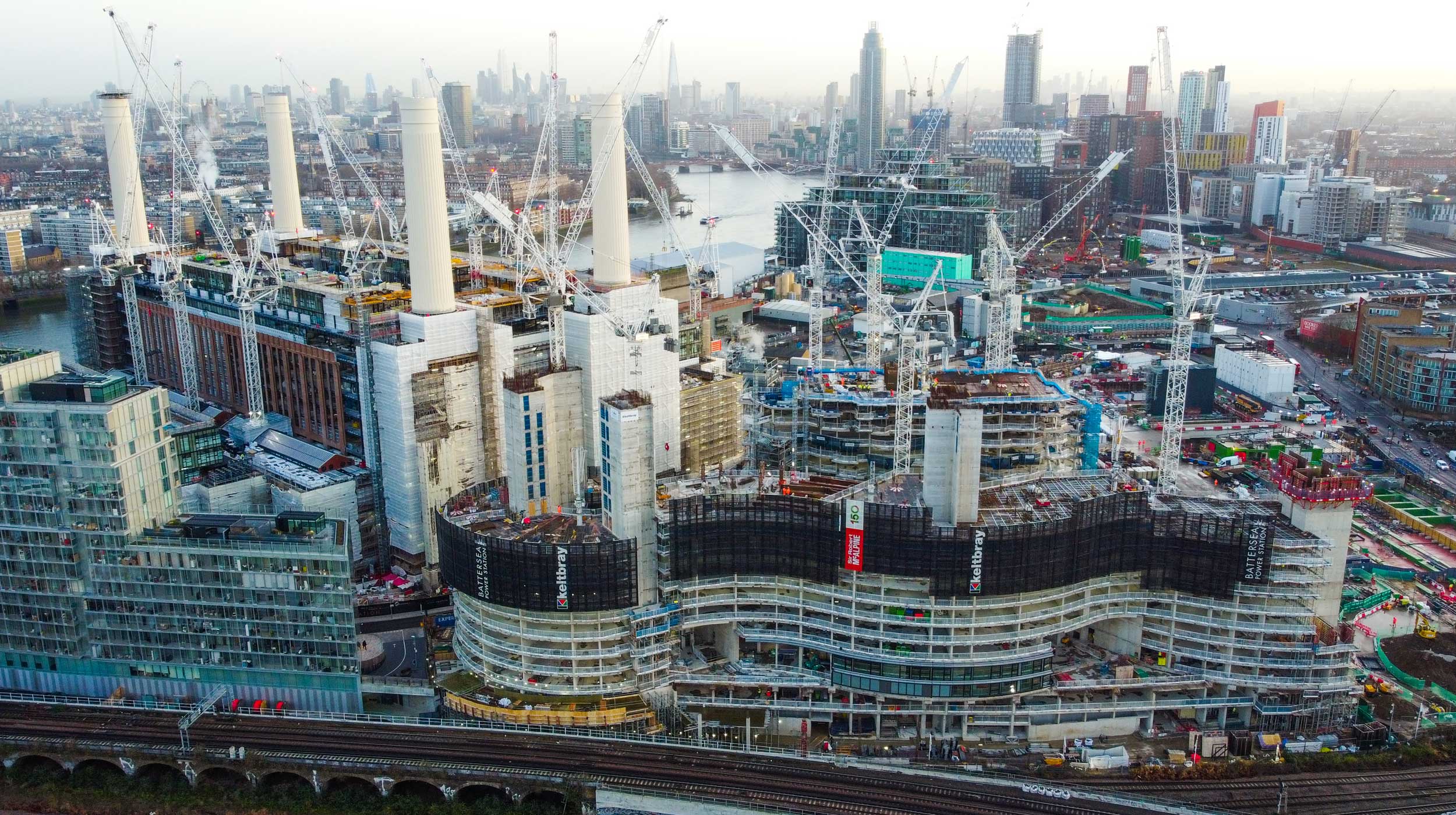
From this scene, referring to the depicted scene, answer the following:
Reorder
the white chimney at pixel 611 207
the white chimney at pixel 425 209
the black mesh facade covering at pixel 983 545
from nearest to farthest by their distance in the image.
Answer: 1. the black mesh facade covering at pixel 983 545
2. the white chimney at pixel 425 209
3. the white chimney at pixel 611 207

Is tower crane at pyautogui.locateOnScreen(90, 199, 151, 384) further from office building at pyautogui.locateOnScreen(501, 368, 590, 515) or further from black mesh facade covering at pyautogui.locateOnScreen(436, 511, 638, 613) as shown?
black mesh facade covering at pyautogui.locateOnScreen(436, 511, 638, 613)

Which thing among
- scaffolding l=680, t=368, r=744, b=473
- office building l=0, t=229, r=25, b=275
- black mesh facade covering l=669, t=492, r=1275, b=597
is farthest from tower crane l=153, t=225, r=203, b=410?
office building l=0, t=229, r=25, b=275

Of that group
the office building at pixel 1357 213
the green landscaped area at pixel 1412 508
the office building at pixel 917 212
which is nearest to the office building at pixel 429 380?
the green landscaped area at pixel 1412 508

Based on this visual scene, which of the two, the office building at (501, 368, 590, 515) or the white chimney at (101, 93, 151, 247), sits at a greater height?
the white chimney at (101, 93, 151, 247)

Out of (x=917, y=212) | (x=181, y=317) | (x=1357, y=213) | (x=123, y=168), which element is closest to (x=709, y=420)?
(x=181, y=317)

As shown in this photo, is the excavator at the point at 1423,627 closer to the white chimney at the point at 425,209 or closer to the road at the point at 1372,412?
the road at the point at 1372,412

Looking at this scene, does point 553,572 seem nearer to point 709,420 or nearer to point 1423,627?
point 709,420
